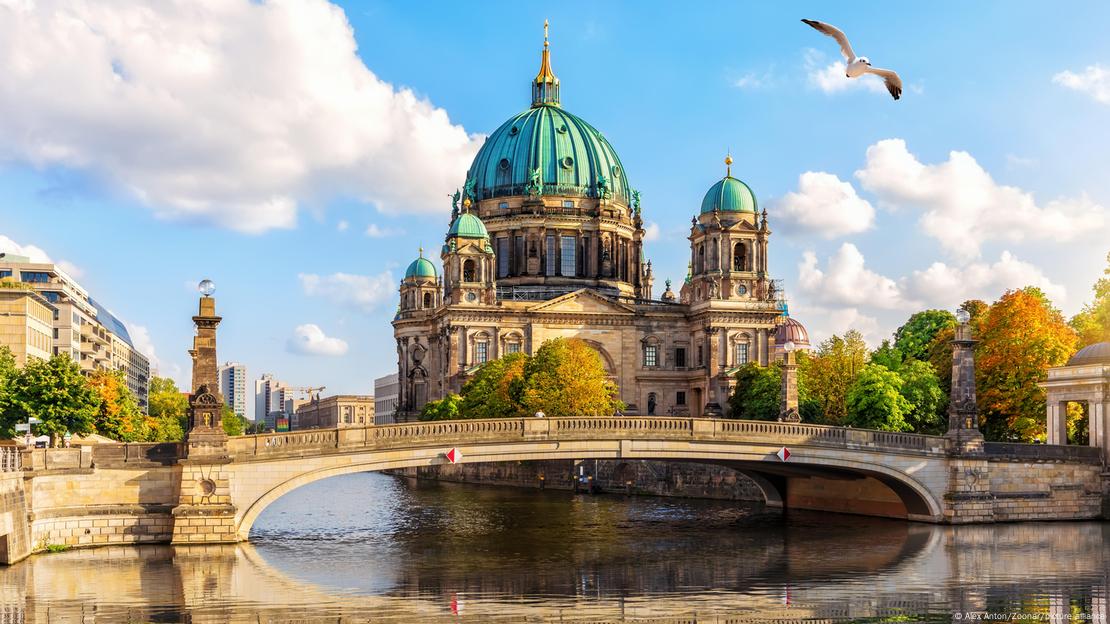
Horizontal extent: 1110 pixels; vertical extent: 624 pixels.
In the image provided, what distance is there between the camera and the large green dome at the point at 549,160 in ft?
468

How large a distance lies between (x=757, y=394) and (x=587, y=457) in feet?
171

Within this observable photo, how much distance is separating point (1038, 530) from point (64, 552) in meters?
40.1

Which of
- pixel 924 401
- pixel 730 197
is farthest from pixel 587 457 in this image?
pixel 730 197

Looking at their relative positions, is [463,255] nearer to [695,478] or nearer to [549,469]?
[549,469]

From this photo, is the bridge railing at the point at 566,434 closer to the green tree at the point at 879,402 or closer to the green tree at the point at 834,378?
the green tree at the point at 879,402

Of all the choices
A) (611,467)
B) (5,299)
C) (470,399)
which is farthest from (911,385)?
(5,299)

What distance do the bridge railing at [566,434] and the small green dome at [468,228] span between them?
76.4m

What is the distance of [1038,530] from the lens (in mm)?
56844

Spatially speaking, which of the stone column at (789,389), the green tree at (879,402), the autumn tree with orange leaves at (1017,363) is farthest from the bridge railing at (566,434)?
the autumn tree with orange leaves at (1017,363)

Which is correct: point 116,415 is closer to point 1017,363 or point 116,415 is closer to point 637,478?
point 637,478

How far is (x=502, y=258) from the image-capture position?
140875 millimetres

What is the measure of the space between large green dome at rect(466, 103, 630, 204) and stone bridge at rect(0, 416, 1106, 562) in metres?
79.9

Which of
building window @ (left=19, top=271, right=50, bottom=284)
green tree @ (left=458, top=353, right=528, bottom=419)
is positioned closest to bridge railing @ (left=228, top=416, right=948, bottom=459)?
green tree @ (left=458, top=353, right=528, bottom=419)

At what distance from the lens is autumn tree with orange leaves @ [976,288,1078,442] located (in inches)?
2963
